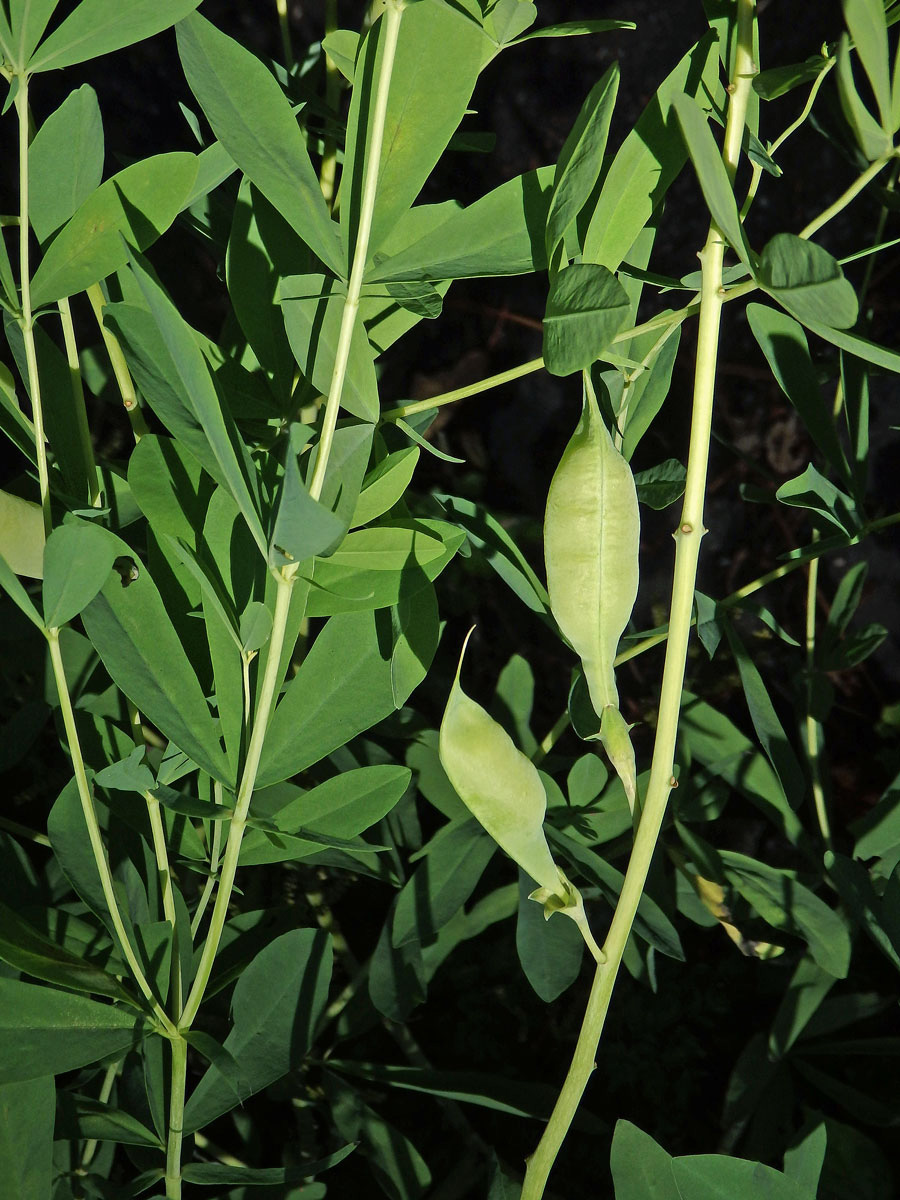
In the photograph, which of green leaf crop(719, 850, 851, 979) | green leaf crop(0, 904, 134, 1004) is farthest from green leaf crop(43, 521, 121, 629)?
green leaf crop(719, 850, 851, 979)

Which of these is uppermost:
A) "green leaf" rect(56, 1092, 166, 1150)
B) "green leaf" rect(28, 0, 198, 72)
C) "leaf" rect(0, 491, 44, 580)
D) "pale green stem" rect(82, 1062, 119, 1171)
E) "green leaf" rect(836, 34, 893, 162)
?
"green leaf" rect(28, 0, 198, 72)

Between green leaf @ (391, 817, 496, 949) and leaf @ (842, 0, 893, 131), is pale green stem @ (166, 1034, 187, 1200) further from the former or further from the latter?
leaf @ (842, 0, 893, 131)

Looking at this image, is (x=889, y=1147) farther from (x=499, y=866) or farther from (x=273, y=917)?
(x=273, y=917)

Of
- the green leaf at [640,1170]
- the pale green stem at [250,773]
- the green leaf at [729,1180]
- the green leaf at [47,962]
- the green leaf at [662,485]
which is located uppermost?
the green leaf at [662,485]

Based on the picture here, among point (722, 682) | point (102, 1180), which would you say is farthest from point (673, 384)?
point (102, 1180)

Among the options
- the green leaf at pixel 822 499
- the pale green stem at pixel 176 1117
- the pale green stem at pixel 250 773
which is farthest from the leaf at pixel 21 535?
the green leaf at pixel 822 499

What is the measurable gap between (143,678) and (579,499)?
7.5 inches

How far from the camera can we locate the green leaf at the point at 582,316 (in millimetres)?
284

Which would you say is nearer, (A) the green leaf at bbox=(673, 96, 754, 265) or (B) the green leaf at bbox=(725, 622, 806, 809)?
(A) the green leaf at bbox=(673, 96, 754, 265)

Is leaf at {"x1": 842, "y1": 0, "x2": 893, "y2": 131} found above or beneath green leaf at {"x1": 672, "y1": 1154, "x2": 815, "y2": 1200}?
above

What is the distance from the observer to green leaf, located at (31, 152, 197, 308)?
0.35 metres

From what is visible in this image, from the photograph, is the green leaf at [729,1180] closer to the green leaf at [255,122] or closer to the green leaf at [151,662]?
the green leaf at [151,662]

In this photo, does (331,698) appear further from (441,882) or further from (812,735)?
(812,735)

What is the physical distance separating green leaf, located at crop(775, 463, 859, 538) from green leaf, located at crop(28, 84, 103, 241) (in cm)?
32
